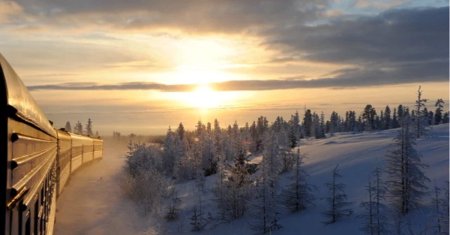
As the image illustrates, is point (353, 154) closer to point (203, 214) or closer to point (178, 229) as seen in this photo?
point (203, 214)

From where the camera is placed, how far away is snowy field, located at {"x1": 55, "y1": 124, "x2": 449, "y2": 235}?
29031 mm

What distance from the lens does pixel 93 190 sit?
1479 inches

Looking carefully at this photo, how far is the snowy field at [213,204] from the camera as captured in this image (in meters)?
29.0

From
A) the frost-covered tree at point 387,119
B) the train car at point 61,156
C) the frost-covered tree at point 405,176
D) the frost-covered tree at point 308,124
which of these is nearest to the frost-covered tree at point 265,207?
the frost-covered tree at point 405,176

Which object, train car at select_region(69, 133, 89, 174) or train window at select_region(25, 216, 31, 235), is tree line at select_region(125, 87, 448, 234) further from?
train window at select_region(25, 216, 31, 235)

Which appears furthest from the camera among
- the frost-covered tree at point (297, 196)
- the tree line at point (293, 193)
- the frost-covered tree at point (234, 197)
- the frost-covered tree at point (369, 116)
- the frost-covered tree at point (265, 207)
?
the frost-covered tree at point (369, 116)

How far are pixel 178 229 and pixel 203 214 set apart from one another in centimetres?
498

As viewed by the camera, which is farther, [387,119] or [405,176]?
[387,119]

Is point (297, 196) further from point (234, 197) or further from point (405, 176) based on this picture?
point (405, 176)

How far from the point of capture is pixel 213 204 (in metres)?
54.4

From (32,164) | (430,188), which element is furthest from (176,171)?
(32,164)

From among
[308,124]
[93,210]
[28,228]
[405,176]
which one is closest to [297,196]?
[405,176]

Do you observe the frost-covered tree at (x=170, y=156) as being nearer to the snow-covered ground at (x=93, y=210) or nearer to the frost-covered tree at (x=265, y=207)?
the frost-covered tree at (x=265, y=207)

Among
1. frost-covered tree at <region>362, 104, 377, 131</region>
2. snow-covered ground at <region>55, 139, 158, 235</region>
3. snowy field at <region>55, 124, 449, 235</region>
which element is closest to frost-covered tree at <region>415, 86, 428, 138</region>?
snowy field at <region>55, 124, 449, 235</region>
